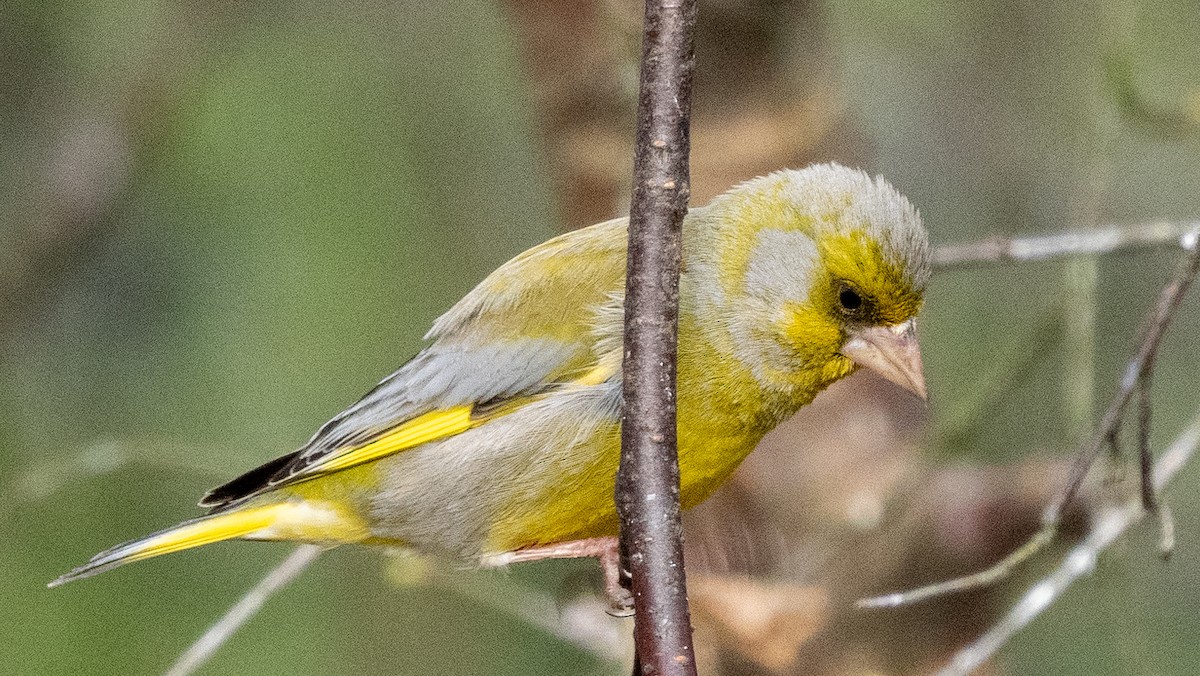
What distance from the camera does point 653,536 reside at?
6.29 feet

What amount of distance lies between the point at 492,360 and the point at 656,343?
128 cm

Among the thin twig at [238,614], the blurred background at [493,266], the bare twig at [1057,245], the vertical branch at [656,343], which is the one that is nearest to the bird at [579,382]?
the thin twig at [238,614]

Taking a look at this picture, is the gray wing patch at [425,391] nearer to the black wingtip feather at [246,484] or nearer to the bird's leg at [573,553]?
the black wingtip feather at [246,484]

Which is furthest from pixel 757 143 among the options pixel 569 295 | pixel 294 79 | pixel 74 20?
pixel 74 20

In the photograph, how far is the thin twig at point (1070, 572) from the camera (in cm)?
288

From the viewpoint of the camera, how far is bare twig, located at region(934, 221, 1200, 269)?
3215 millimetres

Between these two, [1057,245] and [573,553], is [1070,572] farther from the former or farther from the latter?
[573,553]

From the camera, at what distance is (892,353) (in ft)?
9.27

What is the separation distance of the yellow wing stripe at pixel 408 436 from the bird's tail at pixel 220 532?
14 centimetres

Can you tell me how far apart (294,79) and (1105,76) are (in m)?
3.28

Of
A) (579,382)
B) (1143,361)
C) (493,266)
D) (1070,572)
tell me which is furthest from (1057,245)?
(493,266)

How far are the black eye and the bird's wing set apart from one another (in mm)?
492

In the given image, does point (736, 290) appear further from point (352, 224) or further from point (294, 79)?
point (294, 79)

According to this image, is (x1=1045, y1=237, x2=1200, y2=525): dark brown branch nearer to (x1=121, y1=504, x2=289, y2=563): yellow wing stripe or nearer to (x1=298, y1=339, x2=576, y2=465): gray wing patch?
(x1=298, y1=339, x2=576, y2=465): gray wing patch
